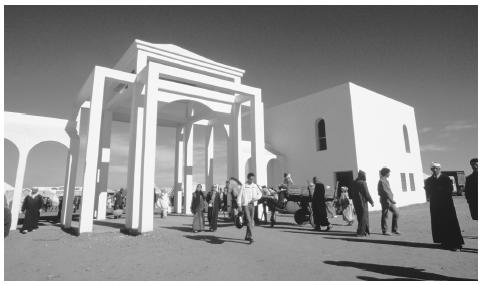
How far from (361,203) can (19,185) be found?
38.7ft

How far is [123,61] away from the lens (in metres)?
13.4

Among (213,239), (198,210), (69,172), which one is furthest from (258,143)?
(69,172)

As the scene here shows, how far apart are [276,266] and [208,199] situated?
548 cm

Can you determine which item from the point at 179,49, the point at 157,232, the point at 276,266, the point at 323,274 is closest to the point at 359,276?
the point at 323,274

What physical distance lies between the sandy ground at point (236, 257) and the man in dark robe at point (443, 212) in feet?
0.84

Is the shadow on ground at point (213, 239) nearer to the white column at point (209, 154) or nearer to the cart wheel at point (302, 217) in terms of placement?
the cart wheel at point (302, 217)

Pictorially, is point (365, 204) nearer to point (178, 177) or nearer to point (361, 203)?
point (361, 203)

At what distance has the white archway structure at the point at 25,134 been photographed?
34.1ft

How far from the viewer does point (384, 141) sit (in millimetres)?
18531

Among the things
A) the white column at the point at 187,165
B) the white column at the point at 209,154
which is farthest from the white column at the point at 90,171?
the white column at the point at 209,154

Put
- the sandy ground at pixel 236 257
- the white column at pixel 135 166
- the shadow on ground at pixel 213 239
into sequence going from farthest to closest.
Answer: the white column at pixel 135 166 → the shadow on ground at pixel 213 239 → the sandy ground at pixel 236 257

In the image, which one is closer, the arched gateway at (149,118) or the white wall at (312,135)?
the arched gateway at (149,118)

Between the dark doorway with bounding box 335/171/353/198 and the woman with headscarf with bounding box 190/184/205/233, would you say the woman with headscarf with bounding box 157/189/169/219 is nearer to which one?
the woman with headscarf with bounding box 190/184/205/233

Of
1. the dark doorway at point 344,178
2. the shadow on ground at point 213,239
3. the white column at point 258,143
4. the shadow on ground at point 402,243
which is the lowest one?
the shadow on ground at point 402,243
